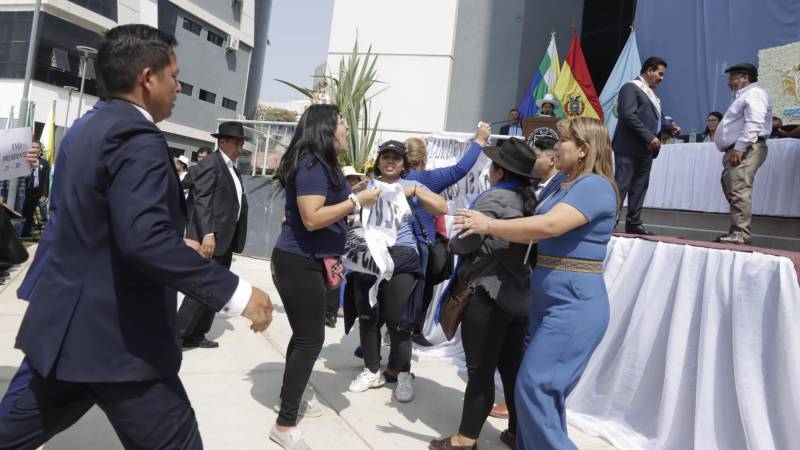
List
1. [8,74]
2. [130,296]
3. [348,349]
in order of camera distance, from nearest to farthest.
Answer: [130,296] → [348,349] → [8,74]

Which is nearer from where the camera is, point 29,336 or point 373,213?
point 29,336

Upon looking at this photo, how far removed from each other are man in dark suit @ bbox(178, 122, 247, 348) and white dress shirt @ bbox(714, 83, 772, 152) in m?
4.68

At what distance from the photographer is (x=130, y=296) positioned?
5.04 feet

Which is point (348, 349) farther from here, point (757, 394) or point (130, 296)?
point (130, 296)

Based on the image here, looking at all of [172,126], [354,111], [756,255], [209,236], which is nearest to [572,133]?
[756,255]

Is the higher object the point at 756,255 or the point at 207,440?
the point at 756,255

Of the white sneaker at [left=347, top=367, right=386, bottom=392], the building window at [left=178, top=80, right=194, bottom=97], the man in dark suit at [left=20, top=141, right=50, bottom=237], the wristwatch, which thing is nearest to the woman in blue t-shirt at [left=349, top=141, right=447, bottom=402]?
the white sneaker at [left=347, top=367, right=386, bottom=392]

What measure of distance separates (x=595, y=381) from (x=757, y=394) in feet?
3.58

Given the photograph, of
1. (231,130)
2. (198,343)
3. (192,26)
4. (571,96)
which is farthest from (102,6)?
(198,343)

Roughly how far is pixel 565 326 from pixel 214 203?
3.16 m

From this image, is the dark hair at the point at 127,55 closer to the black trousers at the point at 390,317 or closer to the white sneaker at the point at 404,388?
the black trousers at the point at 390,317

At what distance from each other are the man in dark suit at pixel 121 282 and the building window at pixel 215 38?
42.1 meters

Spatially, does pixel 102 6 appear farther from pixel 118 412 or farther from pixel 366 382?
pixel 118 412

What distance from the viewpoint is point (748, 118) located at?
493 centimetres
